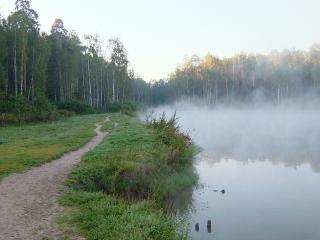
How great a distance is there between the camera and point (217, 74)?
121625mm

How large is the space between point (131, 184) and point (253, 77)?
106 m

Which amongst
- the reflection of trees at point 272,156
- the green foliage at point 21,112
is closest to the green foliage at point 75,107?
the green foliage at point 21,112

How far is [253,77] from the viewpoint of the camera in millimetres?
119062

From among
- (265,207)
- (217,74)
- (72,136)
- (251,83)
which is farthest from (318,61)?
(265,207)

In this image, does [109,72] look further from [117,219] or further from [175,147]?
[117,219]

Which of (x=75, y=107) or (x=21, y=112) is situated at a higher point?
(x=75, y=107)

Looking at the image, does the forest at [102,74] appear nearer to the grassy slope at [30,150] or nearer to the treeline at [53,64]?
the treeline at [53,64]

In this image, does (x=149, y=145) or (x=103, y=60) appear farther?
(x=103, y=60)

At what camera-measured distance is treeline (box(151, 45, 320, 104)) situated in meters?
110

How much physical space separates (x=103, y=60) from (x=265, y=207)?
3060 inches

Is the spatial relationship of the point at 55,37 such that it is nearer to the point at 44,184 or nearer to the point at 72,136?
the point at 72,136

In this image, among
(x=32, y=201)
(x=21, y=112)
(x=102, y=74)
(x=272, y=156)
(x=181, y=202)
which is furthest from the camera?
(x=102, y=74)

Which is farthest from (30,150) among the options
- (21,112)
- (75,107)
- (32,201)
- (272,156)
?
(75,107)

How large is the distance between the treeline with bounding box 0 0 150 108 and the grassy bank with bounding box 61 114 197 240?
31957 millimetres
